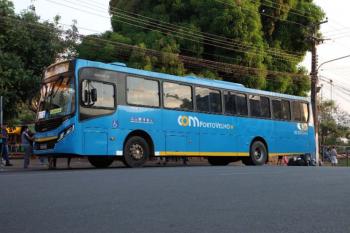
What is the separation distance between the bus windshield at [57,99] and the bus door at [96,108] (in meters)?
0.35

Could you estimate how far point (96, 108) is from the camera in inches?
597

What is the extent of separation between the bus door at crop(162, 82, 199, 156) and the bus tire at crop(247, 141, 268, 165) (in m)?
3.38

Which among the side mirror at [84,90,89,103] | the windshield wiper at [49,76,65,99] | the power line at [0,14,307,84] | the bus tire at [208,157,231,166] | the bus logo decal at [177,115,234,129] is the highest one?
the power line at [0,14,307,84]

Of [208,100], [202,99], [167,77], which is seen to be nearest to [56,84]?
[167,77]

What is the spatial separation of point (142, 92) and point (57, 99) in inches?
113

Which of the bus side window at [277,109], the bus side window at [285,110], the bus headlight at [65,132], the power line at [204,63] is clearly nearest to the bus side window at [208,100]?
the bus side window at [277,109]

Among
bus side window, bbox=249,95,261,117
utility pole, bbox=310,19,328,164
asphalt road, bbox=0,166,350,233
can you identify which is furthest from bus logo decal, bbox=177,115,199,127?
utility pole, bbox=310,19,328,164

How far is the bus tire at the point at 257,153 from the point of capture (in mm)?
20667

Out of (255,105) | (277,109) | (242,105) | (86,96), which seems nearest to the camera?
(86,96)

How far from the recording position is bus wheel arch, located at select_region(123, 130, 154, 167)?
15938mm

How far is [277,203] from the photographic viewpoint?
21.7ft

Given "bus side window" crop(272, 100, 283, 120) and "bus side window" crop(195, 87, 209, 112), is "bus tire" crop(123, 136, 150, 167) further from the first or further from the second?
"bus side window" crop(272, 100, 283, 120)

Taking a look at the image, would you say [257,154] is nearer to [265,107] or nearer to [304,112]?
[265,107]

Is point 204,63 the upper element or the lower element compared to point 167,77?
upper
